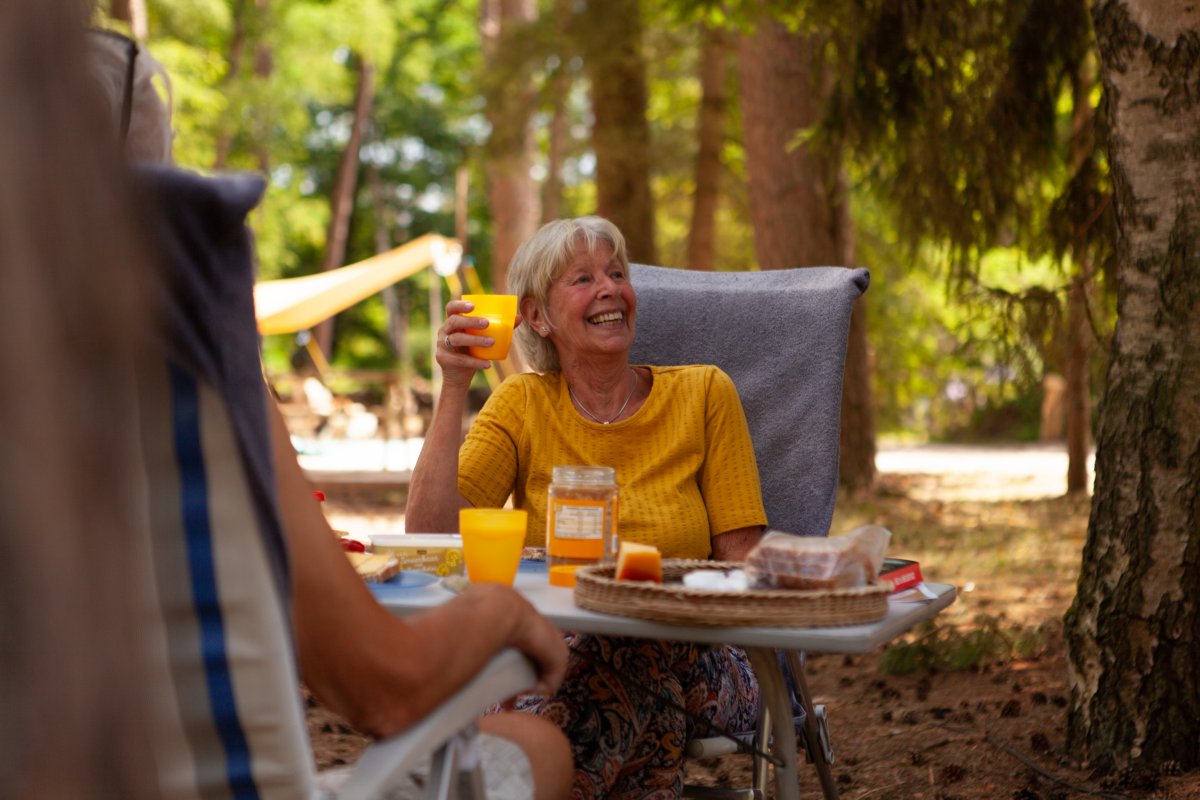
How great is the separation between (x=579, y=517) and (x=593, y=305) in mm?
944

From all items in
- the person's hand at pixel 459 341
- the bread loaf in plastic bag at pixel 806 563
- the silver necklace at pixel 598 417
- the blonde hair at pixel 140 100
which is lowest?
the bread loaf in plastic bag at pixel 806 563

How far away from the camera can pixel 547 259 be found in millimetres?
3086

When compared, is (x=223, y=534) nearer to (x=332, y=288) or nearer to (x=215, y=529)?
(x=215, y=529)

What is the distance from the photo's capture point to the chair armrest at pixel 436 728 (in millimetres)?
1341

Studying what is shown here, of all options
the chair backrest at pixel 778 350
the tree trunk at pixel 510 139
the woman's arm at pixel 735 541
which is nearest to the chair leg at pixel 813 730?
the woman's arm at pixel 735 541

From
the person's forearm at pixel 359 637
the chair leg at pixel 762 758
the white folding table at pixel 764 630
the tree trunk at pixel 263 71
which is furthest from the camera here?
the tree trunk at pixel 263 71

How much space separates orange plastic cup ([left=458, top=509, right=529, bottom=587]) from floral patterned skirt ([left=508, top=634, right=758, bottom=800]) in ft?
1.58

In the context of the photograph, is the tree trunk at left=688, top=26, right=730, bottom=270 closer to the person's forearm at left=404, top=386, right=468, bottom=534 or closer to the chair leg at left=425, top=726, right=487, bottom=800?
the person's forearm at left=404, top=386, right=468, bottom=534

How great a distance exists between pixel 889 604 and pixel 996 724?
2398 millimetres

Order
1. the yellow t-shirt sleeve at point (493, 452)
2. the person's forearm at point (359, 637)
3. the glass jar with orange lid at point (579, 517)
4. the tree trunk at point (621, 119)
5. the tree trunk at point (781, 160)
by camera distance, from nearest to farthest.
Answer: the person's forearm at point (359, 637)
the glass jar with orange lid at point (579, 517)
the yellow t-shirt sleeve at point (493, 452)
the tree trunk at point (781, 160)
the tree trunk at point (621, 119)

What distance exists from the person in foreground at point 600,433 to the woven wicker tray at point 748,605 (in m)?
0.76

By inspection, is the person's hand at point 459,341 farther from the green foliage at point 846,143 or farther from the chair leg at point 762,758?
the green foliage at point 846,143

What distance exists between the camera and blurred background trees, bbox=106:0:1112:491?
214 inches

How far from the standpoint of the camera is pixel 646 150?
10.7 metres
